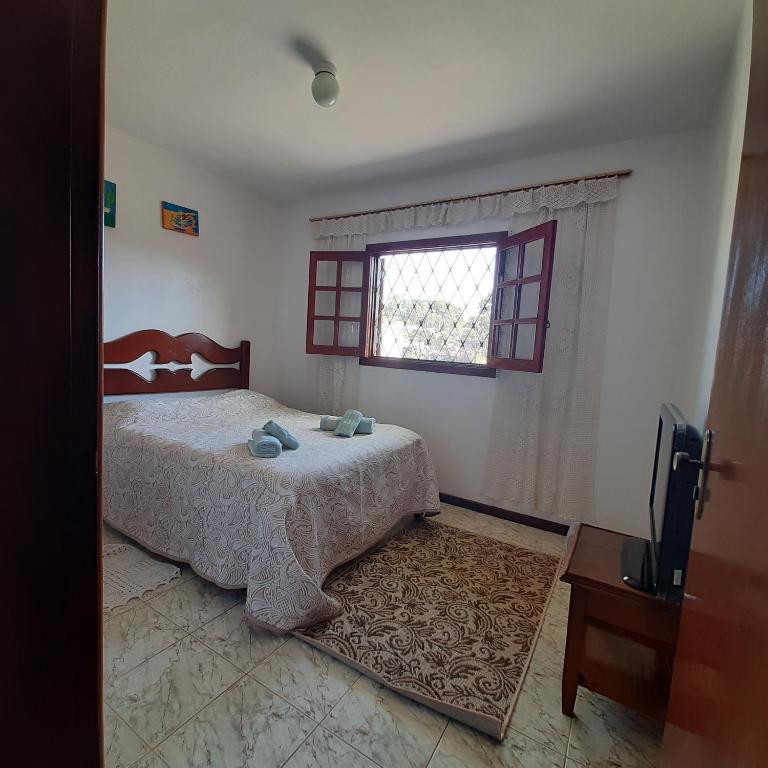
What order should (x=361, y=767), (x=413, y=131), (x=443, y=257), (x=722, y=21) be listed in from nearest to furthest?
1. (x=361, y=767)
2. (x=722, y=21)
3. (x=413, y=131)
4. (x=443, y=257)

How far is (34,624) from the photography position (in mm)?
415

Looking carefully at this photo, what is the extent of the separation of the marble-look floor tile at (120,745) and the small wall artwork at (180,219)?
9.51ft

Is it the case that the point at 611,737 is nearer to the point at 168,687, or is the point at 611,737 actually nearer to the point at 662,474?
the point at 662,474

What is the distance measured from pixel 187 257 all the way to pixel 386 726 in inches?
125

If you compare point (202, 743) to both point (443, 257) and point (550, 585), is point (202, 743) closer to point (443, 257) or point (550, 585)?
point (550, 585)

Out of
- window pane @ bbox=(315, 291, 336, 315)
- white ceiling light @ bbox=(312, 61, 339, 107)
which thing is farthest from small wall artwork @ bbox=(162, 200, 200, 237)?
white ceiling light @ bbox=(312, 61, 339, 107)

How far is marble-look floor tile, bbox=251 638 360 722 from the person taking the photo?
124cm

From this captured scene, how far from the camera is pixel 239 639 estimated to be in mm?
1490

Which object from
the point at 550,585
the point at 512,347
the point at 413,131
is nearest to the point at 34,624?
the point at 550,585

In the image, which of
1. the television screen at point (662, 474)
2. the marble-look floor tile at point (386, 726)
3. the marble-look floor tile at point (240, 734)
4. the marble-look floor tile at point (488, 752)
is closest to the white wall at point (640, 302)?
the television screen at point (662, 474)

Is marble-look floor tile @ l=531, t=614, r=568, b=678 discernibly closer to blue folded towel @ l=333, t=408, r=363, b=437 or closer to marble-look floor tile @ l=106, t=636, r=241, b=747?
marble-look floor tile @ l=106, t=636, r=241, b=747

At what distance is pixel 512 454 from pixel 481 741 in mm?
1754

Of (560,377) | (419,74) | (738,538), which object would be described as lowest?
(738,538)

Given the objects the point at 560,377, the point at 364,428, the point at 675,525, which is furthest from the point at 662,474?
the point at 364,428
